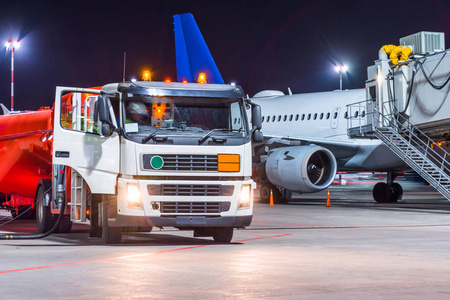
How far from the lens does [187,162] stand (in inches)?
442

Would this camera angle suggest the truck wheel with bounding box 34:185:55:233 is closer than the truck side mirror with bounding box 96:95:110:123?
No

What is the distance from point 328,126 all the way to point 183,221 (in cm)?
1728

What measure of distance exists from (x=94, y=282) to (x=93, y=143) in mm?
4188

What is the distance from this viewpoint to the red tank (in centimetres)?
1417

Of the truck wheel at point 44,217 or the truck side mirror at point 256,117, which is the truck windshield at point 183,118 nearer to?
the truck side mirror at point 256,117

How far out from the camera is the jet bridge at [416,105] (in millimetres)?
20422

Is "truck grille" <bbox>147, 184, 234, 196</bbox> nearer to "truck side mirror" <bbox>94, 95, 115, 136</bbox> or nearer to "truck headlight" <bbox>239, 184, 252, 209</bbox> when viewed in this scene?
"truck headlight" <bbox>239, 184, 252, 209</bbox>

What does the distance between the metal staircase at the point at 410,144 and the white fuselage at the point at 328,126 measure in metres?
2.14

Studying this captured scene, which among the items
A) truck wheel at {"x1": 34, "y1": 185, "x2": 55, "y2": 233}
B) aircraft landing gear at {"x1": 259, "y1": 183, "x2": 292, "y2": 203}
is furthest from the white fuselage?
truck wheel at {"x1": 34, "y1": 185, "x2": 55, "y2": 233}

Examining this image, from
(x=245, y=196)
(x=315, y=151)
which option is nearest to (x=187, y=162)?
(x=245, y=196)

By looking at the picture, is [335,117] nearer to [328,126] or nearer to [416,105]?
[328,126]

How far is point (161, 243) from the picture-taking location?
39.9ft

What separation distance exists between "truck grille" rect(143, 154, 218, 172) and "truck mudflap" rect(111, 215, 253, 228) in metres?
0.73

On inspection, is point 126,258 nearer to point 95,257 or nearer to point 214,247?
point 95,257
